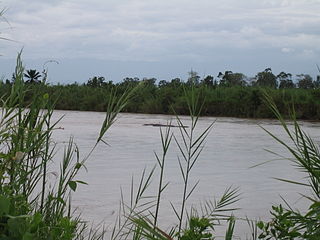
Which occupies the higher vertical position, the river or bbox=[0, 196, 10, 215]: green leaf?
bbox=[0, 196, 10, 215]: green leaf

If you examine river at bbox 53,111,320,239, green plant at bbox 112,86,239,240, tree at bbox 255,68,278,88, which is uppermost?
tree at bbox 255,68,278,88

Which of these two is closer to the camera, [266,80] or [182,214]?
[182,214]

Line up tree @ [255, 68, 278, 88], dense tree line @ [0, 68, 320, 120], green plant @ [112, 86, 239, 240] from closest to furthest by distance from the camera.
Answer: green plant @ [112, 86, 239, 240]
tree @ [255, 68, 278, 88]
dense tree line @ [0, 68, 320, 120]

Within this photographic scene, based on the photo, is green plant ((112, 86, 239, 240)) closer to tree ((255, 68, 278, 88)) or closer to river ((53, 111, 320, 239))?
river ((53, 111, 320, 239))

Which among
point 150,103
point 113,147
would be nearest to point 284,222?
point 113,147

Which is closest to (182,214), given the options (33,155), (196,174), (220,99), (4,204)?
(33,155)

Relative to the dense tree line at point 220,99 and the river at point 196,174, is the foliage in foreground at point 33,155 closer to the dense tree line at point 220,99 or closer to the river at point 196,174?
the river at point 196,174

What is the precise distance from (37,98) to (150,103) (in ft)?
56.5

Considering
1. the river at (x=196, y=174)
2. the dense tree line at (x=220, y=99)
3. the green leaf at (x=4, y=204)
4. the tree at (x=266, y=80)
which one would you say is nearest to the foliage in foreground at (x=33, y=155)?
the green leaf at (x=4, y=204)

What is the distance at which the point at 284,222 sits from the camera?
6.72ft

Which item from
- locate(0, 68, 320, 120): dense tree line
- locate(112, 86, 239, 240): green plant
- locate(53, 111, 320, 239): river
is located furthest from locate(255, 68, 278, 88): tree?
locate(0, 68, 320, 120): dense tree line

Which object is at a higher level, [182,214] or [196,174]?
[182,214]

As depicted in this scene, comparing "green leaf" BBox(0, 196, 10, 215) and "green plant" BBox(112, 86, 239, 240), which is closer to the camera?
"green plant" BBox(112, 86, 239, 240)

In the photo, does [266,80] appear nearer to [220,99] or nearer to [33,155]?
[33,155]
